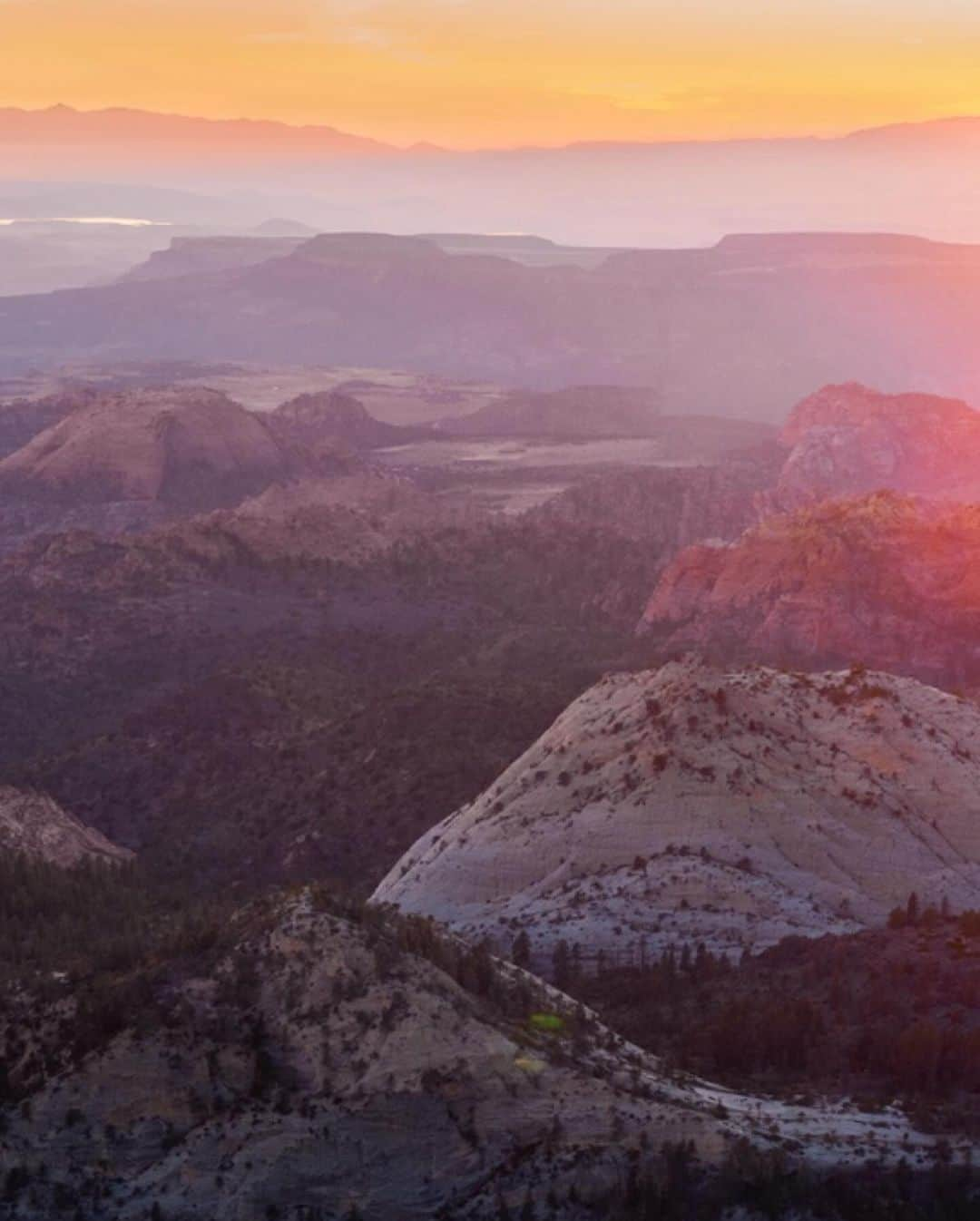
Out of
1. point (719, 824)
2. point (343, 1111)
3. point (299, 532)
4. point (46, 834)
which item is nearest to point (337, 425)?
point (299, 532)

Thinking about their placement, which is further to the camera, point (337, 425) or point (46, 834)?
point (337, 425)

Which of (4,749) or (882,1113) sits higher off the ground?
(882,1113)

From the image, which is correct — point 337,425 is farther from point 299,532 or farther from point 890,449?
point 299,532

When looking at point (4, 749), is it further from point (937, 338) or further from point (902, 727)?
point (937, 338)

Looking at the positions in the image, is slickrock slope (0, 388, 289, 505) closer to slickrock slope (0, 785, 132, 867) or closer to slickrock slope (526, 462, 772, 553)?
slickrock slope (526, 462, 772, 553)

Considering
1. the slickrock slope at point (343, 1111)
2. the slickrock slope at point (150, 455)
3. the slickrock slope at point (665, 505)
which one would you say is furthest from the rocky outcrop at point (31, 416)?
the slickrock slope at point (343, 1111)

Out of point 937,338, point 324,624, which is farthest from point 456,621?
point 937,338
